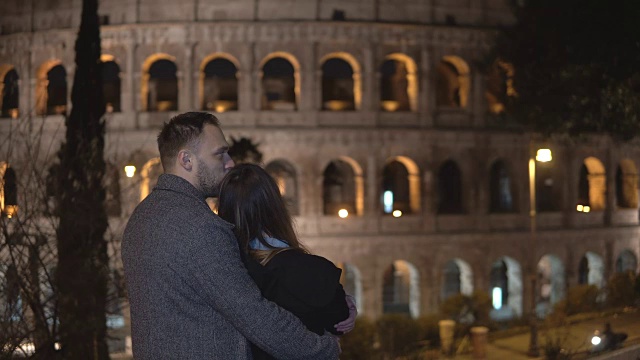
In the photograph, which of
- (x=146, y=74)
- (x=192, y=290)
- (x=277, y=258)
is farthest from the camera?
(x=146, y=74)

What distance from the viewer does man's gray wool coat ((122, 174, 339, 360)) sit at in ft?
11.6

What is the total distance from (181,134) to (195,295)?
73 centimetres

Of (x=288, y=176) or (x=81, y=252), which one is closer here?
(x=81, y=252)

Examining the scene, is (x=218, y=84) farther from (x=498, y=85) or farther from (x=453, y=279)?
(x=453, y=279)

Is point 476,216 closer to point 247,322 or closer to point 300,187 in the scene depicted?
point 300,187

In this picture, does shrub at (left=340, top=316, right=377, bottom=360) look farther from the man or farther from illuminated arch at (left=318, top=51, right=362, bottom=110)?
the man

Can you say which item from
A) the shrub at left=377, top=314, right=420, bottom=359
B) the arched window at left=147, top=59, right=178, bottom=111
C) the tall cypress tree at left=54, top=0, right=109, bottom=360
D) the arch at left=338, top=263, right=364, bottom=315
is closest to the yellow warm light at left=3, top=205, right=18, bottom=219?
the tall cypress tree at left=54, top=0, right=109, bottom=360

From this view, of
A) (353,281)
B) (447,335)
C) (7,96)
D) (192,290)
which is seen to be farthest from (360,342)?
(7,96)

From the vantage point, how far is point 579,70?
79.9 feet

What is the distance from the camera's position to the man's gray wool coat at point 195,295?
11.6 feet

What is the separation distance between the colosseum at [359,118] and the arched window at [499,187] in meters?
1.06

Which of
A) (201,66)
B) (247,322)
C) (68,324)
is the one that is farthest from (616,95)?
(247,322)

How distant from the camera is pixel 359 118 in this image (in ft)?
90.9

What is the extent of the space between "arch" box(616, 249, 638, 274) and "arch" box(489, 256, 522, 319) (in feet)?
15.4
